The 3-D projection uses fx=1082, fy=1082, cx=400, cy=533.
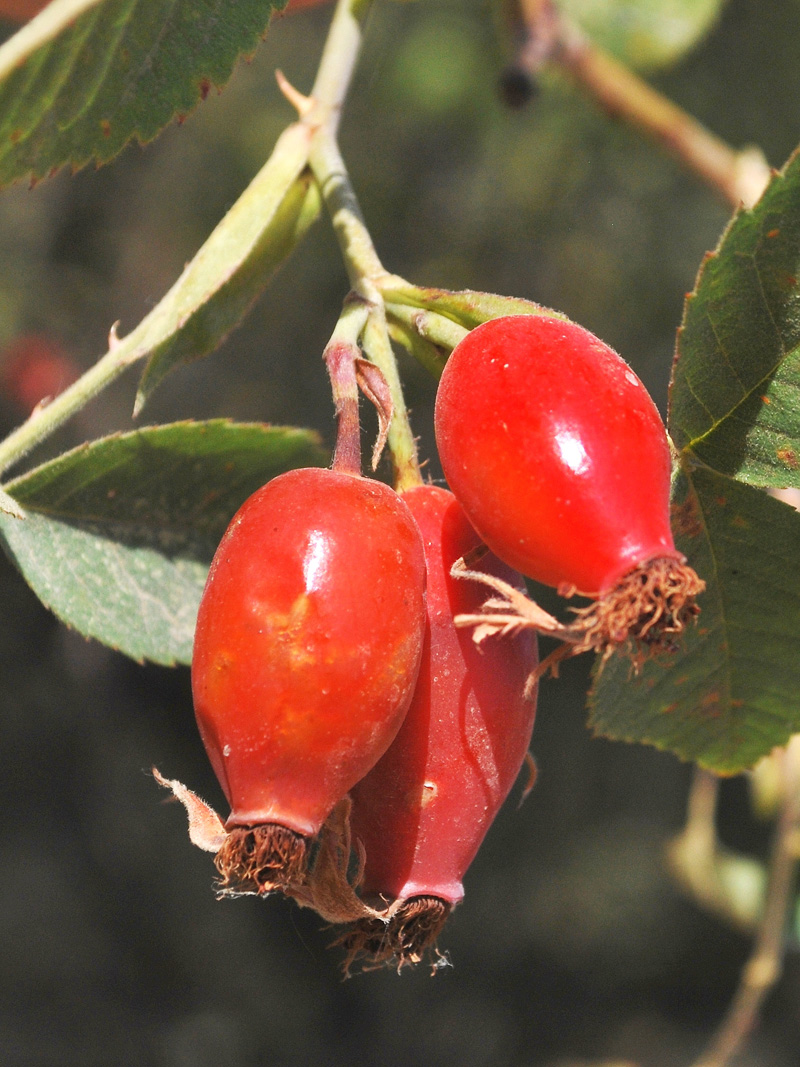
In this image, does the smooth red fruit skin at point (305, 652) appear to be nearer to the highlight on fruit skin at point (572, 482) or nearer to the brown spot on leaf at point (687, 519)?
the highlight on fruit skin at point (572, 482)

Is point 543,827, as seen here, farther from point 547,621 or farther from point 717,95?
point 547,621

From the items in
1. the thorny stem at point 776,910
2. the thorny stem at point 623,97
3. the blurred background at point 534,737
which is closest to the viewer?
the thorny stem at point 776,910

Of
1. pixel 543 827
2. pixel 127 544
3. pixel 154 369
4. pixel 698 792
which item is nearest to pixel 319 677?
pixel 154 369

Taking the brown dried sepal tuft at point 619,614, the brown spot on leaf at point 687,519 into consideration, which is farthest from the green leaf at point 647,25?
the brown dried sepal tuft at point 619,614

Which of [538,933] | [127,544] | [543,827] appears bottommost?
[538,933]

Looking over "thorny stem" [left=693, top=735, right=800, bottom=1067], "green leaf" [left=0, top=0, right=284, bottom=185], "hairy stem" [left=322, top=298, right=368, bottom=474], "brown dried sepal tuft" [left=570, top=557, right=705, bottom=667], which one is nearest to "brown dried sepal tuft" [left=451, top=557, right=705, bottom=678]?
"brown dried sepal tuft" [left=570, top=557, right=705, bottom=667]

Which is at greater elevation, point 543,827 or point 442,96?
point 442,96

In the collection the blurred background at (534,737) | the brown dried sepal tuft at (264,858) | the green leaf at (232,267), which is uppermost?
the green leaf at (232,267)
